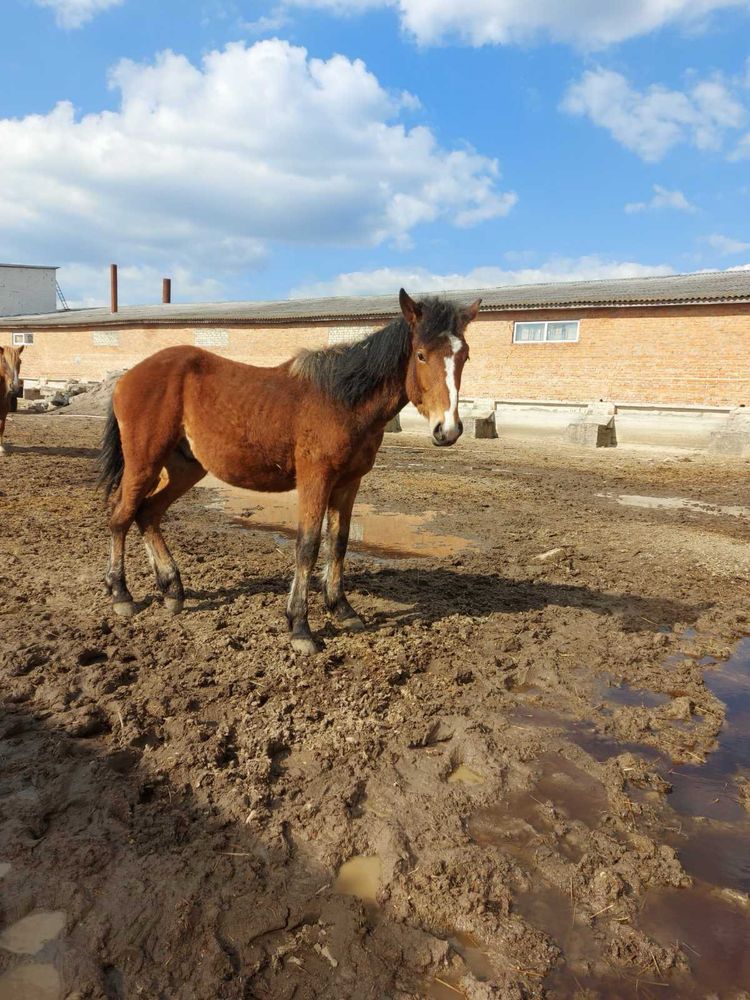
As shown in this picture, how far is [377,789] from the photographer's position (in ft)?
9.37

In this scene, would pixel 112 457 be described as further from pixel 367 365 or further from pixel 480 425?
pixel 480 425

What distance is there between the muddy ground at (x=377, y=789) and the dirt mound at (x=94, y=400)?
21.6 m

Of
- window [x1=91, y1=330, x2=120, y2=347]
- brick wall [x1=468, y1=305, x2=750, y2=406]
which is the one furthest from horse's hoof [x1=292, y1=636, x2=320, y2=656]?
window [x1=91, y1=330, x2=120, y2=347]

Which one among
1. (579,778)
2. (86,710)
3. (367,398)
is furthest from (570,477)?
(86,710)

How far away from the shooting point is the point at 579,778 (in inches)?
121

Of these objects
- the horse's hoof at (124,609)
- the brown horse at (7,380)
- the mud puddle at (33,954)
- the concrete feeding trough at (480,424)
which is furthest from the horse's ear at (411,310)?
the concrete feeding trough at (480,424)

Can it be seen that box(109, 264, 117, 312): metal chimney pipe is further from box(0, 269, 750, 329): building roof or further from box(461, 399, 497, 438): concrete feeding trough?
box(461, 399, 497, 438): concrete feeding trough

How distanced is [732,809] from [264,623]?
309 centimetres

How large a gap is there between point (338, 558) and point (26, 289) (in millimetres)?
57953

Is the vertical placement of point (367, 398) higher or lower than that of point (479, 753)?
higher

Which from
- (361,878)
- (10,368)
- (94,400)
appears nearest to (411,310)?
(361,878)

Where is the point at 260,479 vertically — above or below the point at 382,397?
below

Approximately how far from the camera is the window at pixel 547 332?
21953 millimetres

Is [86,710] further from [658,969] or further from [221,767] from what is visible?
[658,969]
